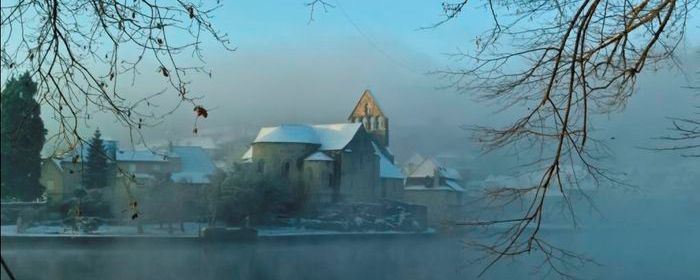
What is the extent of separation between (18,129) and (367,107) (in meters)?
22.4

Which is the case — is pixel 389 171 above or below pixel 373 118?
below

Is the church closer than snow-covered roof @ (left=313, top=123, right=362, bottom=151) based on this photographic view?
Yes

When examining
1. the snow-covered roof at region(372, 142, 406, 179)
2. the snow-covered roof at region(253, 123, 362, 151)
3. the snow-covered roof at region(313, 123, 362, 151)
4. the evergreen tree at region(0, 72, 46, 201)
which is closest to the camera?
the evergreen tree at region(0, 72, 46, 201)

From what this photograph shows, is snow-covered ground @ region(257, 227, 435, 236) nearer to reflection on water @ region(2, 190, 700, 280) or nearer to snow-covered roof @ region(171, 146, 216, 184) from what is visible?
reflection on water @ region(2, 190, 700, 280)

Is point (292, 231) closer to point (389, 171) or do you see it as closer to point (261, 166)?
point (261, 166)

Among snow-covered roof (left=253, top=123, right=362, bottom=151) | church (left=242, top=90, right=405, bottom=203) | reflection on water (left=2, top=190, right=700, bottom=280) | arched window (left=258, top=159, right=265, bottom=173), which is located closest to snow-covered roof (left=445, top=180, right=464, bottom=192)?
reflection on water (left=2, top=190, right=700, bottom=280)

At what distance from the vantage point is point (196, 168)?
48.7 feet

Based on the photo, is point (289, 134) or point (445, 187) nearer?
point (445, 187)

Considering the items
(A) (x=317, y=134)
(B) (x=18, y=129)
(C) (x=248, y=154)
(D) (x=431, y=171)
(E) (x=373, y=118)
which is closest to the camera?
(B) (x=18, y=129)

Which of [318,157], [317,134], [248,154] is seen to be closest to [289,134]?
[317,134]

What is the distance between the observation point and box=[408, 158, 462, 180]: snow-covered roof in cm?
1819

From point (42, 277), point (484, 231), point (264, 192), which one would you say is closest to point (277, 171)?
point (264, 192)

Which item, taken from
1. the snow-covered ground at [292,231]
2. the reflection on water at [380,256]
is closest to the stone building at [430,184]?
the snow-covered ground at [292,231]

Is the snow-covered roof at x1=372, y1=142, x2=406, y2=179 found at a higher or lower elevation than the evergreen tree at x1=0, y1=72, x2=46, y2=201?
higher
